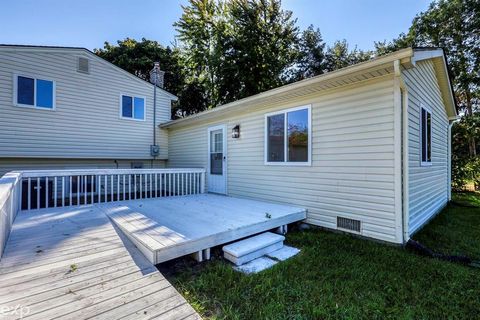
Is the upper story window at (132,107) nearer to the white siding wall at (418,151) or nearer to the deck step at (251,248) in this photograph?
the deck step at (251,248)

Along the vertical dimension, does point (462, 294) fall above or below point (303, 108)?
below

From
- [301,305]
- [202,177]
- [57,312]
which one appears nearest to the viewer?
[57,312]

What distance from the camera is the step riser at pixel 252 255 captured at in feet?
9.77

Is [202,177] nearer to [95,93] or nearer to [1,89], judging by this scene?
[95,93]

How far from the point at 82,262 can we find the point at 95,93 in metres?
7.30

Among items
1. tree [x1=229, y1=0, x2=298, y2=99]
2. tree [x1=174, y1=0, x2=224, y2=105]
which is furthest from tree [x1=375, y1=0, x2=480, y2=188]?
tree [x1=174, y1=0, x2=224, y2=105]

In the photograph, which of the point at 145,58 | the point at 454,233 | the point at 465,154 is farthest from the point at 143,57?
the point at 465,154

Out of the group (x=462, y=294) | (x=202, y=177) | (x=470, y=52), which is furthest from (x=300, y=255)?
(x=470, y=52)

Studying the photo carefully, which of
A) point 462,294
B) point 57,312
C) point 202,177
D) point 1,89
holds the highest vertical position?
point 1,89

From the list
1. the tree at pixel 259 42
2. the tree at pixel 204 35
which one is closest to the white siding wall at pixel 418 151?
the tree at pixel 259 42

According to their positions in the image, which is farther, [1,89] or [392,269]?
[1,89]

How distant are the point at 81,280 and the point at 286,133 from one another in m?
4.16

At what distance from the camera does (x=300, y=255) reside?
10.5ft

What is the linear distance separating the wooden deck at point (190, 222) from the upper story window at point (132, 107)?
4.53 meters
